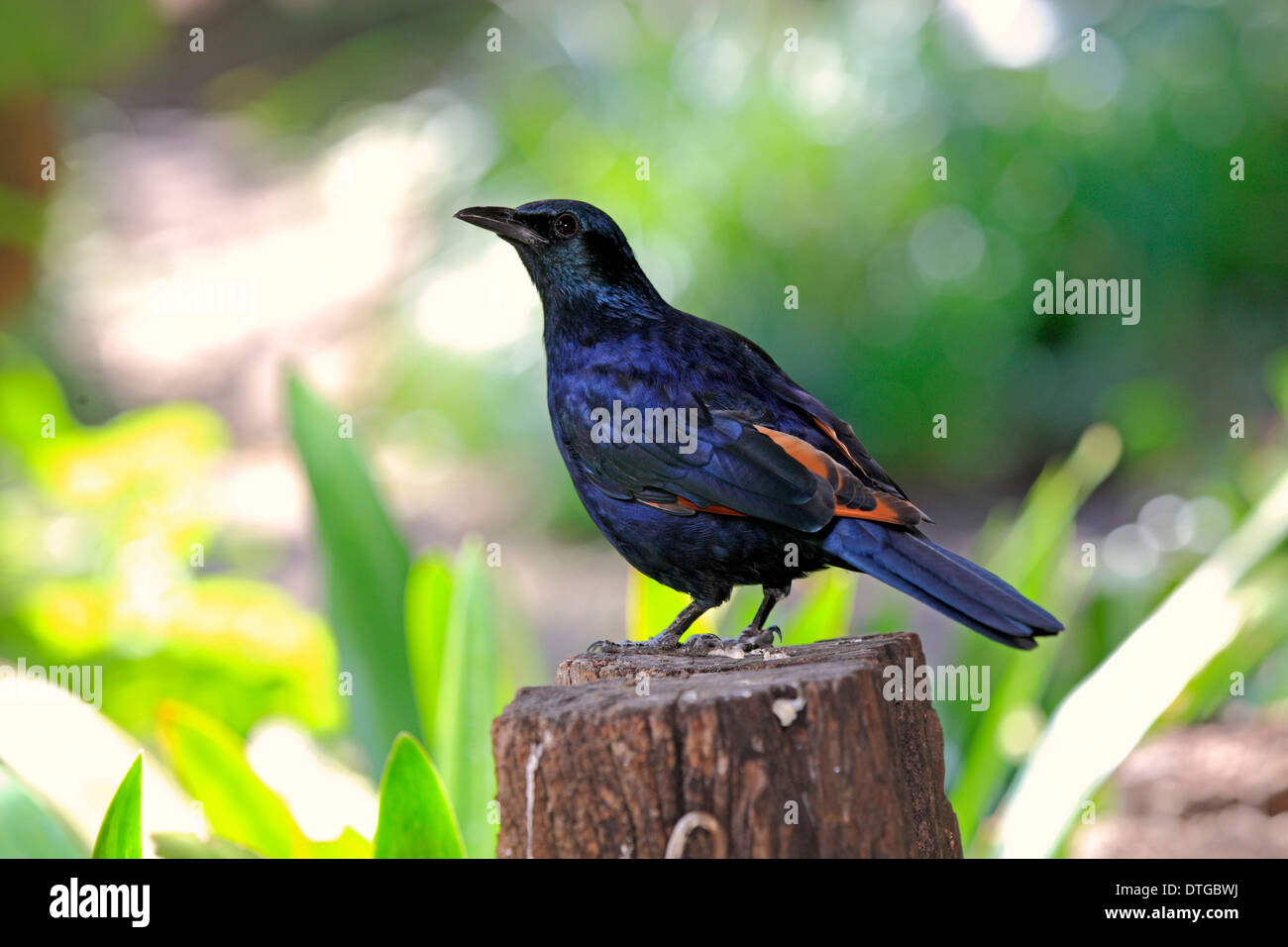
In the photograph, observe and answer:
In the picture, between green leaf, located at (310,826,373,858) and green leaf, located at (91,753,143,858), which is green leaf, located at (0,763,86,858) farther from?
green leaf, located at (310,826,373,858)

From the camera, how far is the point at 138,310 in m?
9.57

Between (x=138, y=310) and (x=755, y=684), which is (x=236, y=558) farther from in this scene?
(x=138, y=310)

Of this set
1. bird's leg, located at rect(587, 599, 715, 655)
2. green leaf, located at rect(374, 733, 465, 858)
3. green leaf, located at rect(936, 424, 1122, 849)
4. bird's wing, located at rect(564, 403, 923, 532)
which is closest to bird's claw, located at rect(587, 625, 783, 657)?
bird's leg, located at rect(587, 599, 715, 655)

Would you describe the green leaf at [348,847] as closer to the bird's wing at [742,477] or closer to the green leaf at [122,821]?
the green leaf at [122,821]

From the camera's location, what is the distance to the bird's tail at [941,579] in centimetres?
157

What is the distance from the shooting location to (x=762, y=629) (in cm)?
210

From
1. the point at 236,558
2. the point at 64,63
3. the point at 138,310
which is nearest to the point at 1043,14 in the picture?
the point at 236,558

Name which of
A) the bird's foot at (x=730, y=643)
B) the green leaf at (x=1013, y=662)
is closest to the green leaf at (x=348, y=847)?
the bird's foot at (x=730, y=643)

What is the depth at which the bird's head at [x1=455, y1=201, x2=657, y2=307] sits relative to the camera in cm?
225

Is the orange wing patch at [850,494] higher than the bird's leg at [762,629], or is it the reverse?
the orange wing patch at [850,494]

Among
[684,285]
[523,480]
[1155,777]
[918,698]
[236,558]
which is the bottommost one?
[1155,777]

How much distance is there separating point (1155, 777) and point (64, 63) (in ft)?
21.9

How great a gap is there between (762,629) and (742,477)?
0.35 meters

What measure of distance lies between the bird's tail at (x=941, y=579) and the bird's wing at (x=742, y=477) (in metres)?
0.03
